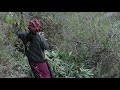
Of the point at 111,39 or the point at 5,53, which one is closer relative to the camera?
the point at 5,53

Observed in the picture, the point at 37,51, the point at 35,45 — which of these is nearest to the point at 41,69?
the point at 37,51

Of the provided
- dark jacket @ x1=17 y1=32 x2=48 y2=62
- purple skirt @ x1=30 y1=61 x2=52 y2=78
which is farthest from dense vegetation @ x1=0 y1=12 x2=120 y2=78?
dark jacket @ x1=17 y1=32 x2=48 y2=62

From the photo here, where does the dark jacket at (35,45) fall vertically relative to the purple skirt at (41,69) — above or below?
above

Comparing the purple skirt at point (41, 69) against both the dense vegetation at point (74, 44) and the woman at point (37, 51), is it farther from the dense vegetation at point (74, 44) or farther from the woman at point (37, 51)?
the dense vegetation at point (74, 44)

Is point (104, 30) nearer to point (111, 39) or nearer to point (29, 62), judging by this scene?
point (111, 39)

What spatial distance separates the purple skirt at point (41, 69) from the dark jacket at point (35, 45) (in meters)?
0.08

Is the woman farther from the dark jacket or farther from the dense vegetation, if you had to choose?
the dense vegetation

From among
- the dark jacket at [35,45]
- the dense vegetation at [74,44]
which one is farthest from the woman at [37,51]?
the dense vegetation at [74,44]

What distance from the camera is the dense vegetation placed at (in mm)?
6789

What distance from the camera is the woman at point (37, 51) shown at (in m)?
6.05

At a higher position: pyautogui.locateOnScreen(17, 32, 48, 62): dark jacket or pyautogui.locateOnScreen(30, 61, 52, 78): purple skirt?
pyautogui.locateOnScreen(17, 32, 48, 62): dark jacket
